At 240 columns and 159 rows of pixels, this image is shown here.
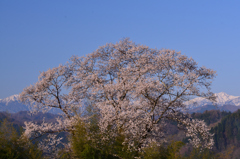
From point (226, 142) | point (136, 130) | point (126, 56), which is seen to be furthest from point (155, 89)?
point (226, 142)

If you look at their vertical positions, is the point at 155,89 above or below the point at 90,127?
above

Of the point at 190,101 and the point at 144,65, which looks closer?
the point at 190,101

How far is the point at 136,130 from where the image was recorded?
23047 mm

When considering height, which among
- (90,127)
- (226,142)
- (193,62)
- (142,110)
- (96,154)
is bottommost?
(96,154)

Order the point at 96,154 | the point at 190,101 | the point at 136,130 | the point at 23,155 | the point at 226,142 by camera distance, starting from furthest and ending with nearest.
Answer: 1. the point at 226,142
2. the point at 190,101
3. the point at 136,130
4. the point at 23,155
5. the point at 96,154

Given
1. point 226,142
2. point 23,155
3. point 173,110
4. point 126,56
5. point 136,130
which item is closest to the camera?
point 23,155

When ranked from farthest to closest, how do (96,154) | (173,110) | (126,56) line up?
1. (126,56)
2. (173,110)
3. (96,154)

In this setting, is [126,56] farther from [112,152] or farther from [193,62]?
[112,152]

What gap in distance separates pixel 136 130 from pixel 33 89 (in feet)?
41.5

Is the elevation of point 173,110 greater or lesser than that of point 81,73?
lesser

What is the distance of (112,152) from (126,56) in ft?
40.7

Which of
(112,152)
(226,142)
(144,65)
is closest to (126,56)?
(144,65)

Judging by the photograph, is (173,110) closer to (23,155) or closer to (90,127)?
(90,127)

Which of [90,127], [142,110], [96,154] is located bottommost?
[96,154]
